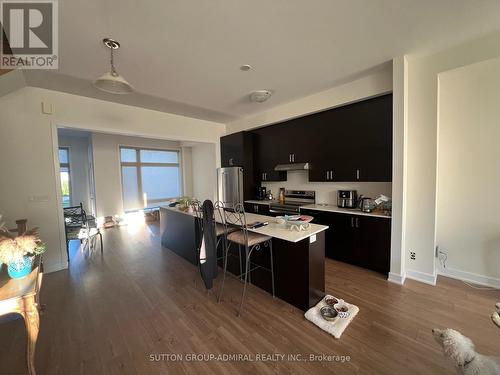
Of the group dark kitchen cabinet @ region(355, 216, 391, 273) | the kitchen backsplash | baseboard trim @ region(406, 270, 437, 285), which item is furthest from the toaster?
baseboard trim @ region(406, 270, 437, 285)

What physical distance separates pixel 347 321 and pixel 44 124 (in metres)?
4.69

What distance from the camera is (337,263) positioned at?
10.3 feet

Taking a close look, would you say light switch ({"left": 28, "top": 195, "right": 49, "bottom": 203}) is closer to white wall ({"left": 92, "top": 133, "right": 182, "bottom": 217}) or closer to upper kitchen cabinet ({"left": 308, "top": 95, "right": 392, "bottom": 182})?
white wall ({"left": 92, "top": 133, "right": 182, "bottom": 217})

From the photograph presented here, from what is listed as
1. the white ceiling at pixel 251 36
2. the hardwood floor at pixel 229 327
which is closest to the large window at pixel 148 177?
the white ceiling at pixel 251 36

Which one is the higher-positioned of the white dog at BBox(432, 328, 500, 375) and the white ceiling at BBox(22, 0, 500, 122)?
the white ceiling at BBox(22, 0, 500, 122)

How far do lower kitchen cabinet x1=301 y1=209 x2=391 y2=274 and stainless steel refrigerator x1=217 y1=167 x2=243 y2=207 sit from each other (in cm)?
194

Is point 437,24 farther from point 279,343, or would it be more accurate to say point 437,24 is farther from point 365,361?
point 279,343

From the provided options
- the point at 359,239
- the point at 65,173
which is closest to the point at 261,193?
the point at 359,239

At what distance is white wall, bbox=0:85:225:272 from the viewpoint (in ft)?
9.10

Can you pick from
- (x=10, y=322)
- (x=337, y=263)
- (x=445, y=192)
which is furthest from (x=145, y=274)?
(x=445, y=192)

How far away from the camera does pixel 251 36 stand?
6.47 feet

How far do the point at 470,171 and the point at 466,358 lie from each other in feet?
7.88

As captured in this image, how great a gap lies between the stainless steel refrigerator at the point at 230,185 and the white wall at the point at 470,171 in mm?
3419

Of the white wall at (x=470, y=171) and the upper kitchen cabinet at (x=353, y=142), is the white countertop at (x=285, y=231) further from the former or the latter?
the white wall at (x=470, y=171)
